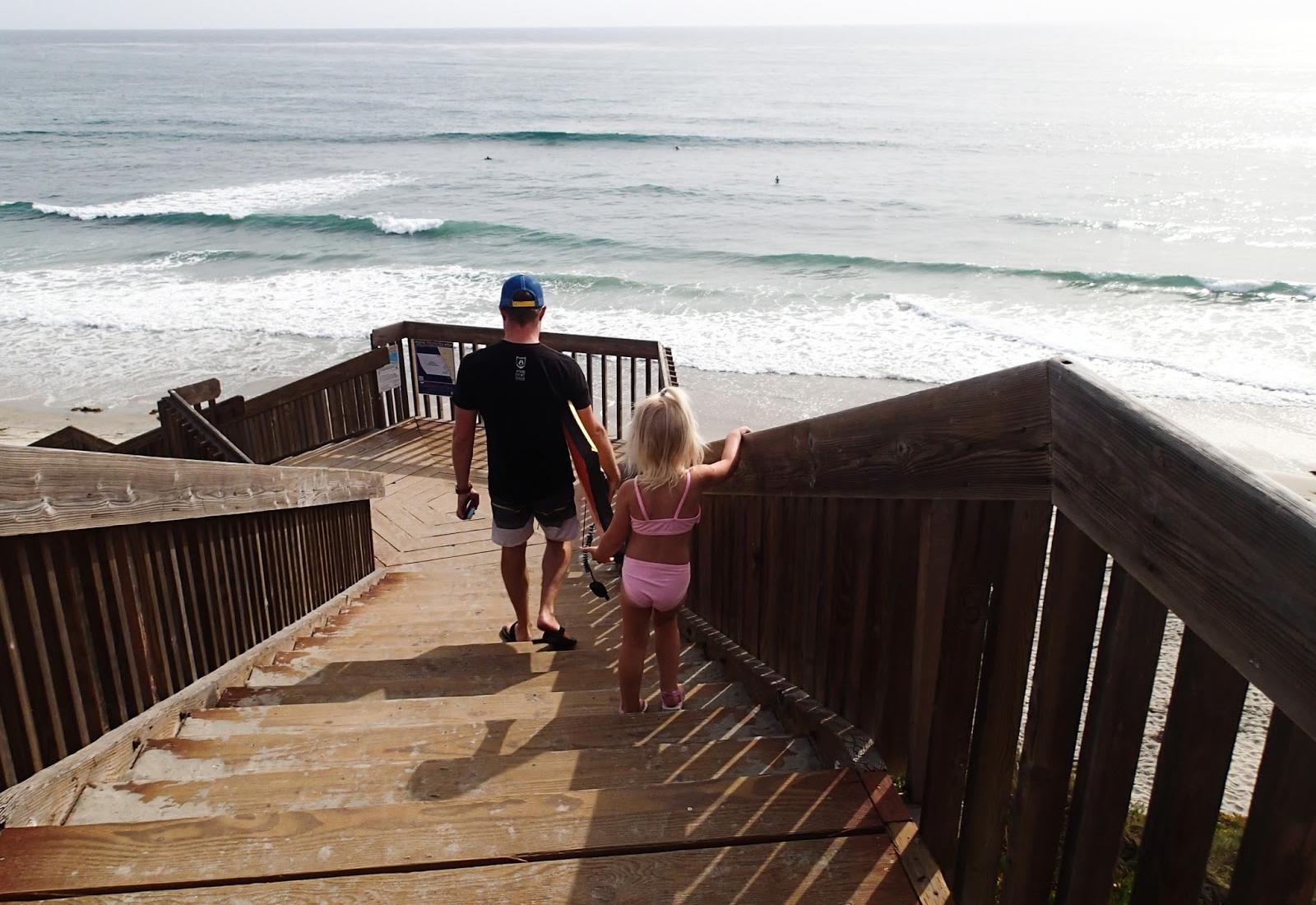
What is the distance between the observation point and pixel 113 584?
9.34ft

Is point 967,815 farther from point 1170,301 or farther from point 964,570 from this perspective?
point 1170,301

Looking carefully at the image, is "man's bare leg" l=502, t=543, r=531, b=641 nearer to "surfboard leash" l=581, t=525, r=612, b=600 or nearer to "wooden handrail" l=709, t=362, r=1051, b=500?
"surfboard leash" l=581, t=525, r=612, b=600

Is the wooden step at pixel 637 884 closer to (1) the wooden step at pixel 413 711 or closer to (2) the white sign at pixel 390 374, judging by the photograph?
(1) the wooden step at pixel 413 711

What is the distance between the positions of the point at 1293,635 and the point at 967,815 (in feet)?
3.34

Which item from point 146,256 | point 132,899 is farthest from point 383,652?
point 146,256

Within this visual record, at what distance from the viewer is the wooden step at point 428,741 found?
2.79m

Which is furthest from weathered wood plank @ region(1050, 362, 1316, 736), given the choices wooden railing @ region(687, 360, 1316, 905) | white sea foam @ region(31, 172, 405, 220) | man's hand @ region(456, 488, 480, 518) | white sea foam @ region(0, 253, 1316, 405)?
white sea foam @ region(31, 172, 405, 220)

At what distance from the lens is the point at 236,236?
2828 cm

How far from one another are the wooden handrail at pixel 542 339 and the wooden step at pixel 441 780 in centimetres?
570

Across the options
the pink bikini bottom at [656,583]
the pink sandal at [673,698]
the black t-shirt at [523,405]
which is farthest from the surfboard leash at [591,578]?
the pink bikini bottom at [656,583]

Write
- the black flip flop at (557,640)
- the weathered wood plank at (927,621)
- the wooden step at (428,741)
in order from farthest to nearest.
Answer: the black flip flop at (557,640) < the wooden step at (428,741) < the weathered wood plank at (927,621)

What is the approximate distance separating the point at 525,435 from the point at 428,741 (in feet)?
5.34

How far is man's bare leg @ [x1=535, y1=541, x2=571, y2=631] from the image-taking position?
15.4 ft

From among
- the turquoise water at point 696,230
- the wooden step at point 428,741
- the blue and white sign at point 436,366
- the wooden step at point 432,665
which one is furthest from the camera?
the turquoise water at point 696,230
